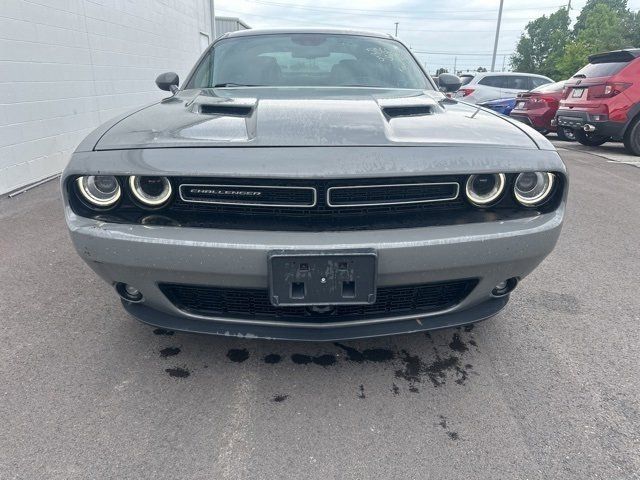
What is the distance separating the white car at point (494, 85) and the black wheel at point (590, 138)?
3.09 meters

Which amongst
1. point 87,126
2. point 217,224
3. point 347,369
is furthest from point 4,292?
point 87,126

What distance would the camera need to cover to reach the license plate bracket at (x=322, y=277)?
1695 mm

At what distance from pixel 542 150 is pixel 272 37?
224cm

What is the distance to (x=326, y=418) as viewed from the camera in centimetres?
189

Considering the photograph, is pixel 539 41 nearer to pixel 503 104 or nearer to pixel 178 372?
pixel 503 104

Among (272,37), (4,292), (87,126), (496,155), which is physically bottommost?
(4,292)

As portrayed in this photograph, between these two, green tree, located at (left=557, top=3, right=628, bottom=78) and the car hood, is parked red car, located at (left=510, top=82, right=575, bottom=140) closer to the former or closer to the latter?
the car hood

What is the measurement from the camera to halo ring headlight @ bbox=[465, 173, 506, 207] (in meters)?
1.96

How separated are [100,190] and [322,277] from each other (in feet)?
3.17

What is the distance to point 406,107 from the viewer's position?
7.47ft

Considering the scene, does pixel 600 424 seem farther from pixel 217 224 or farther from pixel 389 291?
pixel 217 224

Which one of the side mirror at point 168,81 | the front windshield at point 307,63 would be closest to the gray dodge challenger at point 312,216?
the front windshield at point 307,63

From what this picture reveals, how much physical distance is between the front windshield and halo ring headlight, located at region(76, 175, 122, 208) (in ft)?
4.61

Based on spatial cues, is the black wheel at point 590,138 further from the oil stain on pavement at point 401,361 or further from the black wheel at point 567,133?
the oil stain on pavement at point 401,361
